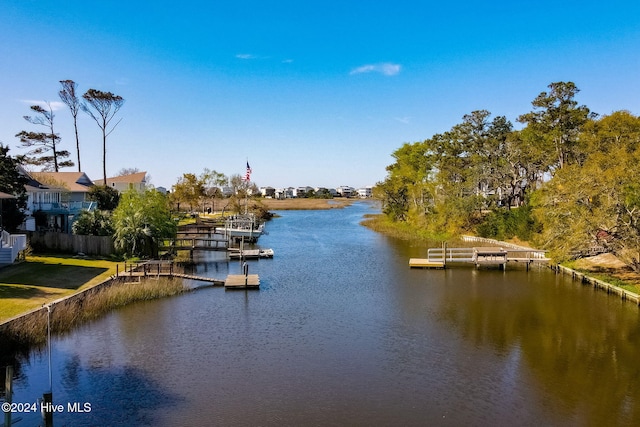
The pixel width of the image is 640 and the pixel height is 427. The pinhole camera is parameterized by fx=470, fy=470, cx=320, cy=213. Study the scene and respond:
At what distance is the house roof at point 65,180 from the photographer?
49928 mm

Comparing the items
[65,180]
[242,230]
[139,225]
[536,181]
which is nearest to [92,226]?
[139,225]

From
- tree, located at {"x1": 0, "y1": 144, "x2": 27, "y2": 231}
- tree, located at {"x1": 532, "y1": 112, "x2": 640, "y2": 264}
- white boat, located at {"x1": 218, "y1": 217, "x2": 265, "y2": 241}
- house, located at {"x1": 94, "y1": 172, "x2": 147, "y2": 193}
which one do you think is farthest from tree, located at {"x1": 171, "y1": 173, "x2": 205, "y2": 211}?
tree, located at {"x1": 532, "y1": 112, "x2": 640, "y2": 264}

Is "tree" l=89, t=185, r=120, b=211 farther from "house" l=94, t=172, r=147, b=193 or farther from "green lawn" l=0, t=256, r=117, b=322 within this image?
"house" l=94, t=172, r=147, b=193

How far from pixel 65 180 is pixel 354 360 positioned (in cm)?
4763

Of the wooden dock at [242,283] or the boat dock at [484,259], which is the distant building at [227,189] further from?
the wooden dock at [242,283]

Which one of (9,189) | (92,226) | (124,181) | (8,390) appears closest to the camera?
(8,390)

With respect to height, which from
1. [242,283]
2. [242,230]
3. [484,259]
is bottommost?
[242,283]

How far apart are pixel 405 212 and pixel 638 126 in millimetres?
42708

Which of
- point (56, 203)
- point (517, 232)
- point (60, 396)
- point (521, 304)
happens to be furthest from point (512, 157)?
point (60, 396)

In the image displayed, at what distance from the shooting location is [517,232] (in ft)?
178

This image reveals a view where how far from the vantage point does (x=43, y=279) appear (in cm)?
2730

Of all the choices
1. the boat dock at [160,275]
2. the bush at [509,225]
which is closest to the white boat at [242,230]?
the boat dock at [160,275]

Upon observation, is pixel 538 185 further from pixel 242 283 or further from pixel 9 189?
pixel 9 189

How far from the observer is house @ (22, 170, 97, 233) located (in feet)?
139
